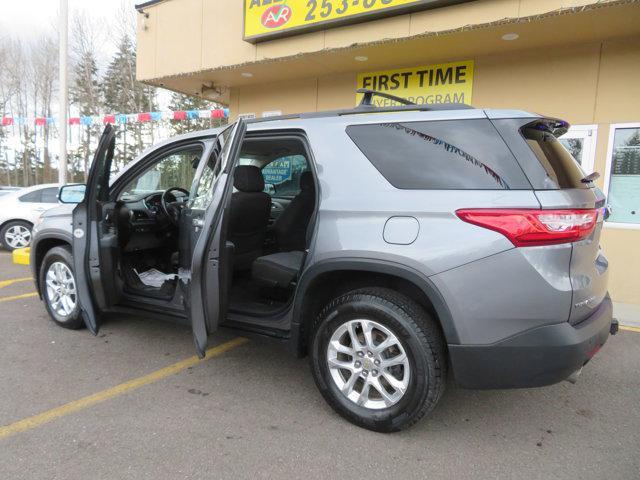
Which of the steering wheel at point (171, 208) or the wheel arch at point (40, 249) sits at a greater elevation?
the steering wheel at point (171, 208)

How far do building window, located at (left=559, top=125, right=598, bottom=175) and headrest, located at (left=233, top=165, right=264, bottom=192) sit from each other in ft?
15.0

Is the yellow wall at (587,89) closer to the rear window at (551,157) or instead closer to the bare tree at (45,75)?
the rear window at (551,157)

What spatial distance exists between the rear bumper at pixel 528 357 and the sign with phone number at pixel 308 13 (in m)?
4.93

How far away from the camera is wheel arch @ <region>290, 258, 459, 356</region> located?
2.40 m

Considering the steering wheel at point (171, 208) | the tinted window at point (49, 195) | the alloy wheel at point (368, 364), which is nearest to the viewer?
the alloy wheel at point (368, 364)

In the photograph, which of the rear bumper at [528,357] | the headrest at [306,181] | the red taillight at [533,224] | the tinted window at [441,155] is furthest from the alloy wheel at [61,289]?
the red taillight at [533,224]

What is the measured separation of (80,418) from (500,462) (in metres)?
2.42

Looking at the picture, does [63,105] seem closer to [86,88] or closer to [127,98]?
[127,98]

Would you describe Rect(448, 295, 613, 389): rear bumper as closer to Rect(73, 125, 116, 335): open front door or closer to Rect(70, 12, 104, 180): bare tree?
Rect(73, 125, 116, 335): open front door

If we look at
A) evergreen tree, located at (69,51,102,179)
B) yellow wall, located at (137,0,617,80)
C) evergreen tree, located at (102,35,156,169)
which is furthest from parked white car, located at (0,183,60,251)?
evergreen tree, located at (69,51,102,179)

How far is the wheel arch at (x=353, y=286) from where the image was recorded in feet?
7.86

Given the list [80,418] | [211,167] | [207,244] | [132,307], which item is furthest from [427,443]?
[132,307]

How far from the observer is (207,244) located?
9.43ft

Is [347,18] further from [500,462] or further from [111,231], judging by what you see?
[500,462]
